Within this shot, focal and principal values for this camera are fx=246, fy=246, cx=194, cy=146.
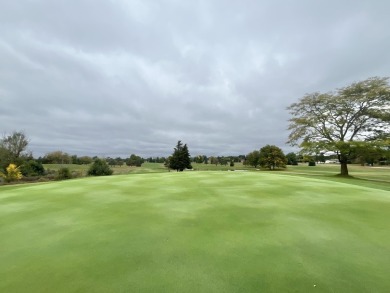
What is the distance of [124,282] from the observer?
3859 mm

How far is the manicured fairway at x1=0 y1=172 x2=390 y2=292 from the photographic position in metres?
3.87

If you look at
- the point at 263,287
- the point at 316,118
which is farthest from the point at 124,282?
the point at 316,118

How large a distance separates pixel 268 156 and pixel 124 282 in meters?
70.2

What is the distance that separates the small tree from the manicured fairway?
6220 cm

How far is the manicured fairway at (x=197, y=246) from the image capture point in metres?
3.87

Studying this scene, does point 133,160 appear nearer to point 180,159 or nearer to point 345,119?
point 180,159

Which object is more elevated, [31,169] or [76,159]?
[76,159]

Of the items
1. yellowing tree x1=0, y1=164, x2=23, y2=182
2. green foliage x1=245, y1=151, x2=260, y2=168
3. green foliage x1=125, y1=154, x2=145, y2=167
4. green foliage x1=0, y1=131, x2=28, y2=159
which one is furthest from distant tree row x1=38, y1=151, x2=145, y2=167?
green foliage x1=245, y1=151, x2=260, y2=168

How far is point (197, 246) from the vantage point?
16.6 feet

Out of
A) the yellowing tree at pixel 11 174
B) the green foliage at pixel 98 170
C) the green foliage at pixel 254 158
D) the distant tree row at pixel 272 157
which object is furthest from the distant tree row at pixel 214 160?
the yellowing tree at pixel 11 174

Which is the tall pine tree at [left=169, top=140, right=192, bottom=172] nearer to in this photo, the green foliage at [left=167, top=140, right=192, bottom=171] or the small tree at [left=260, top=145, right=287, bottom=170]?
the green foliage at [left=167, top=140, right=192, bottom=171]

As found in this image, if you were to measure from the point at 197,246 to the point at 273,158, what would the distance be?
68.3 metres

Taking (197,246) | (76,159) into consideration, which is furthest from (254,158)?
(197,246)

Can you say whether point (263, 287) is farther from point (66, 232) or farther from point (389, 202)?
point (389, 202)
